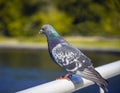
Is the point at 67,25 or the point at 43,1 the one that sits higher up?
the point at 43,1

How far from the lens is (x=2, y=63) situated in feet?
33.4

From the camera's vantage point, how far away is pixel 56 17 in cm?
1596

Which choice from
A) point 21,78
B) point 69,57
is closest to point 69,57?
point 69,57

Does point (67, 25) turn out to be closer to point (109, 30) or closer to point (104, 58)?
point (109, 30)

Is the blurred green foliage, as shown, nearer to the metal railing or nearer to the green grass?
the green grass

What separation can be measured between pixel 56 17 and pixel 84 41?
184cm

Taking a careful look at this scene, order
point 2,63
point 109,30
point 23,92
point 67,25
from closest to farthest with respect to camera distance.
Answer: point 23,92 < point 2,63 < point 109,30 < point 67,25

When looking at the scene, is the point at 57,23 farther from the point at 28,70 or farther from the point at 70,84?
the point at 70,84

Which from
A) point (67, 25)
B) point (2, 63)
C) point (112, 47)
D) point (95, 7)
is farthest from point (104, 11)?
point (2, 63)

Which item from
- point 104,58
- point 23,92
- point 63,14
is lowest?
point 23,92

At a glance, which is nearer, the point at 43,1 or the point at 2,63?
the point at 2,63

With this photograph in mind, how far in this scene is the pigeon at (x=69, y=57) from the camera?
1028mm

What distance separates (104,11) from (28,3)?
2.95 metres

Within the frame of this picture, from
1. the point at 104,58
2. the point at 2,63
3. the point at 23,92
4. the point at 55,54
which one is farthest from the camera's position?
the point at 104,58
